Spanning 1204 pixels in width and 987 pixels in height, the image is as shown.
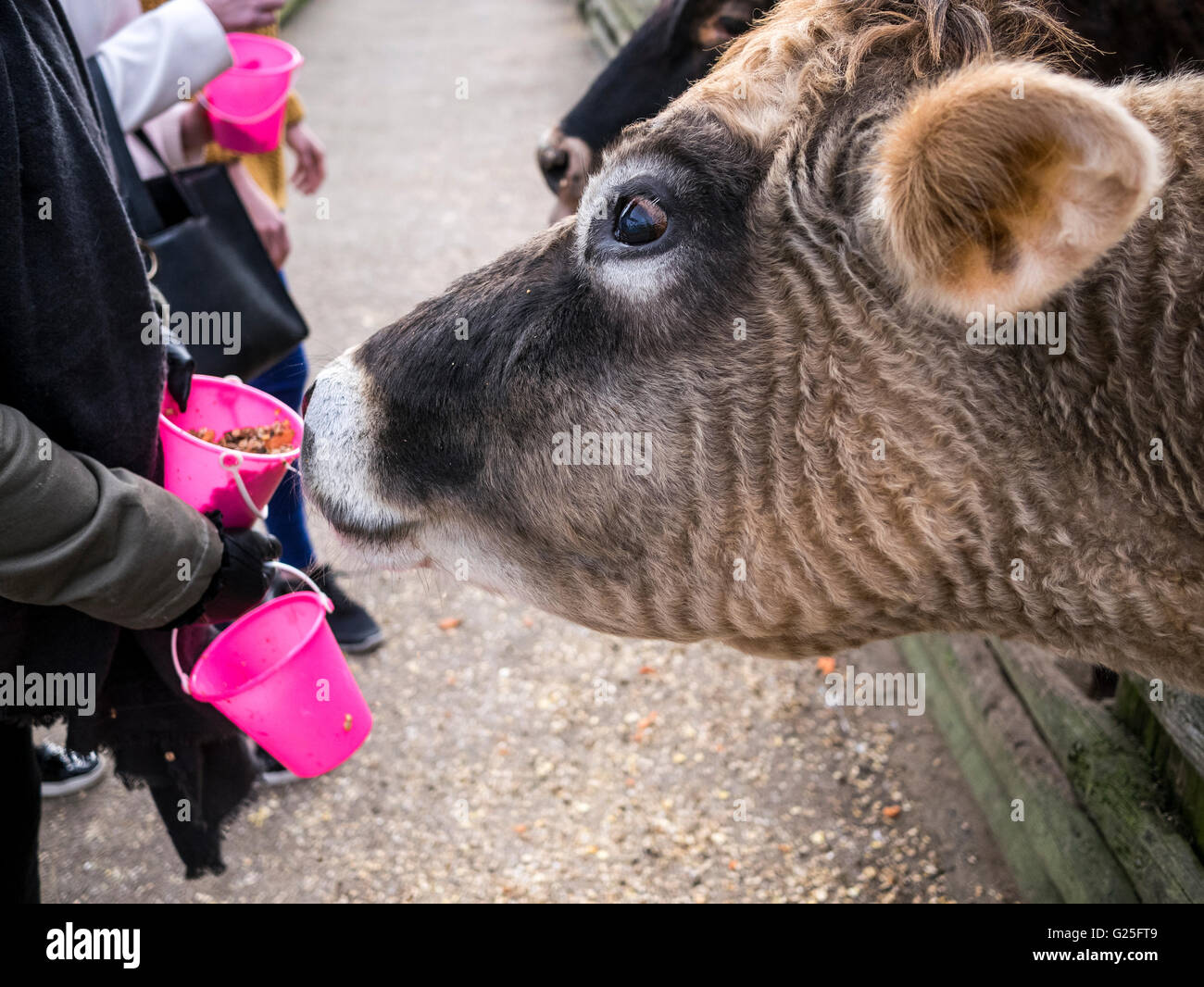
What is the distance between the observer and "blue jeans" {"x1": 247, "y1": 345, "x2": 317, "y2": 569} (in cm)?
347

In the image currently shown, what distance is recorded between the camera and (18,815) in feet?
7.22

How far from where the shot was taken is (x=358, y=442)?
197 centimetres

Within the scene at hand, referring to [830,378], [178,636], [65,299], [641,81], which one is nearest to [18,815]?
[178,636]

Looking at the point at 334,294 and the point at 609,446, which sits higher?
the point at 609,446

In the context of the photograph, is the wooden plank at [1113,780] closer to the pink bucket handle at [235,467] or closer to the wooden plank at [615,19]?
the pink bucket handle at [235,467]

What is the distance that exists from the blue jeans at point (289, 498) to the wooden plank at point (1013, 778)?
87.4 inches

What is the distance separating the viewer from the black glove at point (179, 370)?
7.38ft

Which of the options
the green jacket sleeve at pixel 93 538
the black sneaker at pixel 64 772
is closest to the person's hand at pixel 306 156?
the black sneaker at pixel 64 772

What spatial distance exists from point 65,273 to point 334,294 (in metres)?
5.00

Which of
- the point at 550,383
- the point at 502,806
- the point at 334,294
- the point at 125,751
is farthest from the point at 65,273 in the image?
the point at 334,294

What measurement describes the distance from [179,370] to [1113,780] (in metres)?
2.51

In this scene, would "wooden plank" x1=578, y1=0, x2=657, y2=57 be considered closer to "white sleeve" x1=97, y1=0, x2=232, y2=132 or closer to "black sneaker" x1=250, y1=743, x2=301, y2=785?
"white sleeve" x1=97, y1=0, x2=232, y2=132

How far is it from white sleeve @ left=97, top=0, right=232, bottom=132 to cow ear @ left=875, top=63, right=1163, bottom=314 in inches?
74.6

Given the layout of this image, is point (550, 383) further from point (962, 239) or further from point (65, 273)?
point (65, 273)
